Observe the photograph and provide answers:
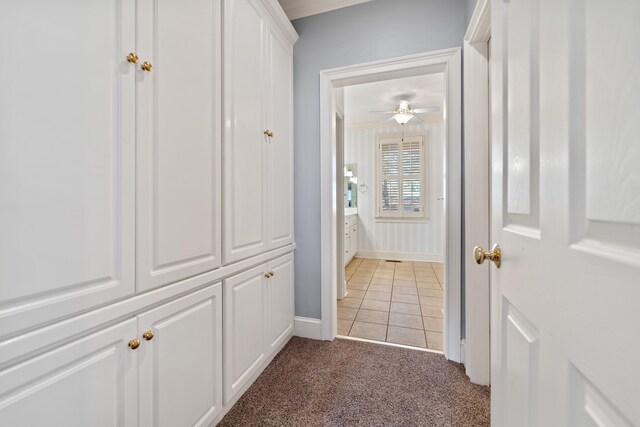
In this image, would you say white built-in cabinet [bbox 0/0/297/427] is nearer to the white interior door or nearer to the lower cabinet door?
the lower cabinet door

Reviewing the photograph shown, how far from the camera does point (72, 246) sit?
0.71m

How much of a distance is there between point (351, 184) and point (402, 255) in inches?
69.8

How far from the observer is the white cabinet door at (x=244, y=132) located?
4.39 ft

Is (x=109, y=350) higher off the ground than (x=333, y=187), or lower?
lower

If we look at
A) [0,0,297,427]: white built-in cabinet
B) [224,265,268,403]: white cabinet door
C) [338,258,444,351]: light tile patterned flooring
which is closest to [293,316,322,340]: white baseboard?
[338,258,444,351]: light tile patterned flooring

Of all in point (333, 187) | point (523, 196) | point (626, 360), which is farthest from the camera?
point (333, 187)

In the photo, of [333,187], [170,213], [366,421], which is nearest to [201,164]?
[170,213]

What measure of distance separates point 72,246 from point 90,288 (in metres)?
0.13

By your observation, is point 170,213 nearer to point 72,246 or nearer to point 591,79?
point 72,246

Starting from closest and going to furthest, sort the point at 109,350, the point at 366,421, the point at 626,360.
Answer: the point at 626,360 < the point at 109,350 < the point at 366,421

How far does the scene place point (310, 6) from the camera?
81.7 inches

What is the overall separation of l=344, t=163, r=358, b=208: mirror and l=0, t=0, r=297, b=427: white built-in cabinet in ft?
13.1

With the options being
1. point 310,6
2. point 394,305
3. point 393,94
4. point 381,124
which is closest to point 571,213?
point 310,6

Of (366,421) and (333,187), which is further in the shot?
(333,187)
